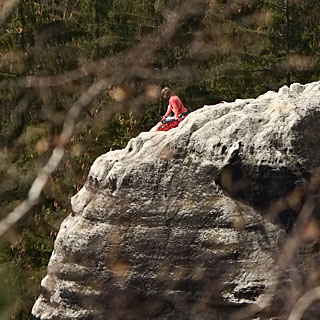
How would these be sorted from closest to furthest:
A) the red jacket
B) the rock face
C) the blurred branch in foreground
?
1. the blurred branch in foreground
2. the rock face
3. the red jacket

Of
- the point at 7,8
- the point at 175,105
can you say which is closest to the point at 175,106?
the point at 175,105

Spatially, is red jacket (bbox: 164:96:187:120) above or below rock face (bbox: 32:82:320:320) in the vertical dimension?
above

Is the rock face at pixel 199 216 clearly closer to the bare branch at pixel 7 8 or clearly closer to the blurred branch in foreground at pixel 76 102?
the blurred branch in foreground at pixel 76 102

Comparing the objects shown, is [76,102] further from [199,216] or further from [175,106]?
[175,106]

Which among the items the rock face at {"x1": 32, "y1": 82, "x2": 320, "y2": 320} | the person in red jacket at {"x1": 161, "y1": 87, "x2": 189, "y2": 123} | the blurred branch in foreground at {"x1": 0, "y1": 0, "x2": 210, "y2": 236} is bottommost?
the blurred branch in foreground at {"x1": 0, "y1": 0, "x2": 210, "y2": 236}

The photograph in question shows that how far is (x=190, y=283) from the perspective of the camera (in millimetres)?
9305

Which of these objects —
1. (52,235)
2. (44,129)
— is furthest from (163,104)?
(44,129)

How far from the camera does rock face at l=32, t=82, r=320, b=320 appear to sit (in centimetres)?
901

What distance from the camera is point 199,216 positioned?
924cm

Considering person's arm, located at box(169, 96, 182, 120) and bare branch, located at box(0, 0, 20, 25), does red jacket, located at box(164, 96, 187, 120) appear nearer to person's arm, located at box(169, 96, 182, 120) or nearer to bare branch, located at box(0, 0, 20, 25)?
person's arm, located at box(169, 96, 182, 120)

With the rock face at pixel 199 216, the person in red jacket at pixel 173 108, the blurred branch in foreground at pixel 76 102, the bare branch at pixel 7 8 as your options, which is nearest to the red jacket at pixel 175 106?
the person in red jacket at pixel 173 108

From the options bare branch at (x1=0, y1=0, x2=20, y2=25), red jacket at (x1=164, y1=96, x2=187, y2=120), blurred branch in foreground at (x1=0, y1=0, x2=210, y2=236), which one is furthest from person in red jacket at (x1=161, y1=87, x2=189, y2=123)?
bare branch at (x1=0, y1=0, x2=20, y2=25)

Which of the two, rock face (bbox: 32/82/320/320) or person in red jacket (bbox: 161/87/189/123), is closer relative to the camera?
rock face (bbox: 32/82/320/320)

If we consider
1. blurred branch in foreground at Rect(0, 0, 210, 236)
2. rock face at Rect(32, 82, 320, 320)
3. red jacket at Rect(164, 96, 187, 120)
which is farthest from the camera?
red jacket at Rect(164, 96, 187, 120)
